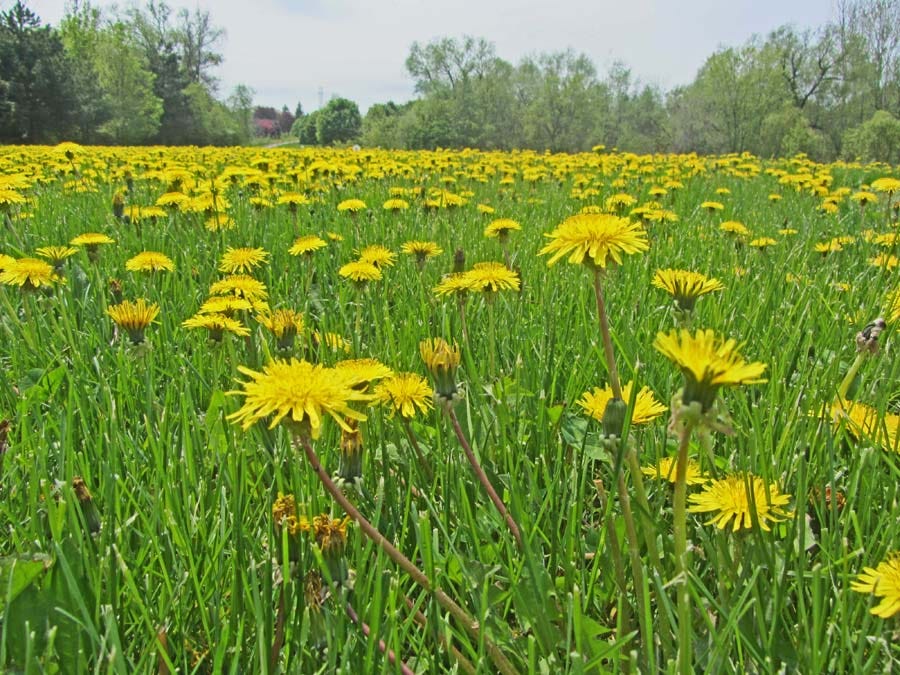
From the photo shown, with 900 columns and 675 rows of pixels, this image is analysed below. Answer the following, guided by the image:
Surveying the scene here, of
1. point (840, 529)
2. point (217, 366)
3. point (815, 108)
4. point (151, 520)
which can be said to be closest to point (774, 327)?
point (840, 529)

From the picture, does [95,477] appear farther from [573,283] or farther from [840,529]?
[573,283]

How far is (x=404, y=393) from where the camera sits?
891 mm

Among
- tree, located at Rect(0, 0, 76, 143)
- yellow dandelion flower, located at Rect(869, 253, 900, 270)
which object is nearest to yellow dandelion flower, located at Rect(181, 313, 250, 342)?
yellow dandelion flower, located at Rect(869, 253, 900, 270)

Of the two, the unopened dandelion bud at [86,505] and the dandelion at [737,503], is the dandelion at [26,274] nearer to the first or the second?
the unopened dandelion bud at [86,505]

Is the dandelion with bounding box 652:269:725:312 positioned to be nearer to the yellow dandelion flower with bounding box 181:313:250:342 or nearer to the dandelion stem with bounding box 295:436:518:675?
the dandelion stem with bounding box 295:436:518:675

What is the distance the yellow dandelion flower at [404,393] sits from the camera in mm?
877

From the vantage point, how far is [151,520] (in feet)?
2.57

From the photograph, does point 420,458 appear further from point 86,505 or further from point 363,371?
point 86,505

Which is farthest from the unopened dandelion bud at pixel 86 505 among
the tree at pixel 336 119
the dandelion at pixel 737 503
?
the tree at pixel 336 119

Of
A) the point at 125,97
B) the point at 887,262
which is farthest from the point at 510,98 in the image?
the point at 887,262

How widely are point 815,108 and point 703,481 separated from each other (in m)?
41.8

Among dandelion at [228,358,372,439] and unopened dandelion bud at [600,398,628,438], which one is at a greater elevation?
dandelion at [228,358,372,439]

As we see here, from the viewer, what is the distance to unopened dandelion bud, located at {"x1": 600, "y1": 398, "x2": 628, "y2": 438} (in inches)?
25.2

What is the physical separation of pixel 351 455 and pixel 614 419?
11.8 inches
